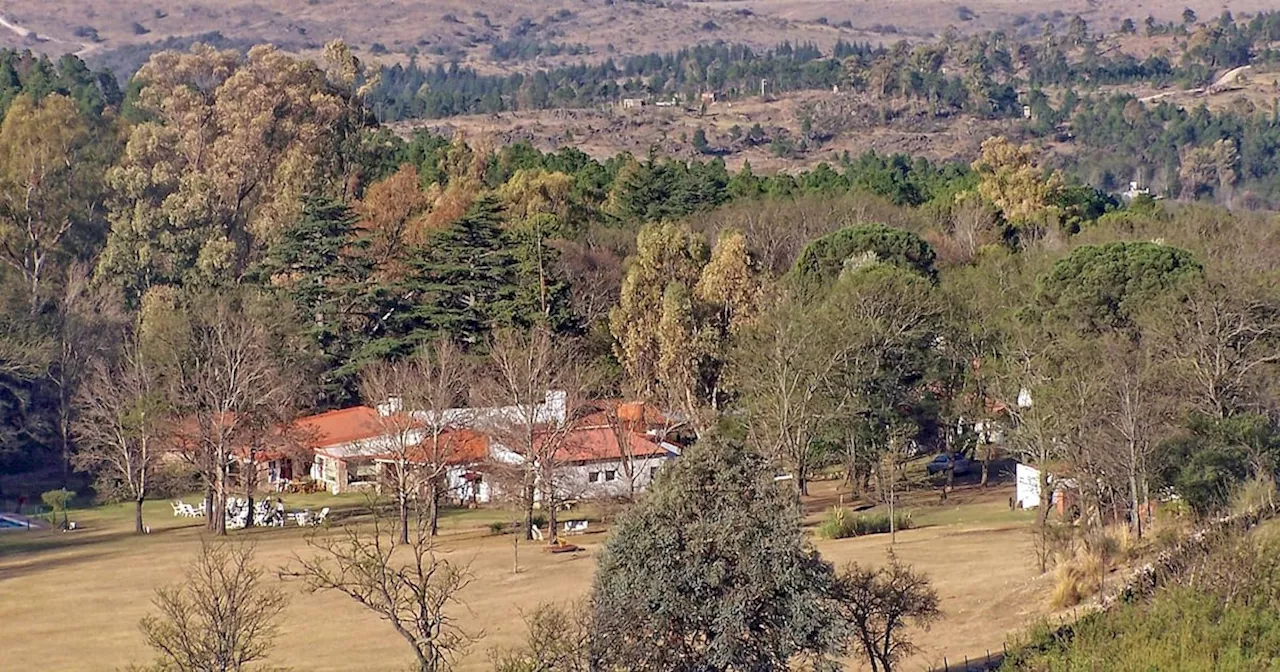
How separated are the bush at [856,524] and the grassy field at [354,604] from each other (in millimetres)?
551

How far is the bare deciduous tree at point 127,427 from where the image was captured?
4288cm

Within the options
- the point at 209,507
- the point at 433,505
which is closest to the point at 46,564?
the point at 209,507

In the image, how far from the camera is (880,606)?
23000mm

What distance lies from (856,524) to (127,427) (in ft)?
53.9

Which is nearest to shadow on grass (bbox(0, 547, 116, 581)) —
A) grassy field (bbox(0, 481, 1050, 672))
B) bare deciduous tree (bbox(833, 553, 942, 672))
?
grassy field (bbox(0, 481, 1050, 672))

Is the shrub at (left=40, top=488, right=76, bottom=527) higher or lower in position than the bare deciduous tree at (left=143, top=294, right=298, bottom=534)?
lower

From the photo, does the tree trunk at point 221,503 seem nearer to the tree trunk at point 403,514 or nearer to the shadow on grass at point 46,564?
the shadow on grass at point 46,564

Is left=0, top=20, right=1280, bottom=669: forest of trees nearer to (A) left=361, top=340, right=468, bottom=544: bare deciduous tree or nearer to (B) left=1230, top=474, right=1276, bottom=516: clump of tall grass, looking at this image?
(A) left=361, top=340, right=468, bottom=544: bare deciduous tree

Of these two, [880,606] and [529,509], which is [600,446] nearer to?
[529,509]

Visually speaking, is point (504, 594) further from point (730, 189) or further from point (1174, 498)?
point (730, 189)

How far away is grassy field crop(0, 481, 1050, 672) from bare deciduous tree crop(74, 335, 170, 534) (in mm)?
1138

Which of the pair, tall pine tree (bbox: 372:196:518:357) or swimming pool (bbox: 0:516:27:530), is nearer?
swimming pool (bbox: 0:516:27:530)

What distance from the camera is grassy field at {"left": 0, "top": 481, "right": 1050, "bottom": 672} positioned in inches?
1128

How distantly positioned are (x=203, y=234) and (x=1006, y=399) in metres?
26.8
